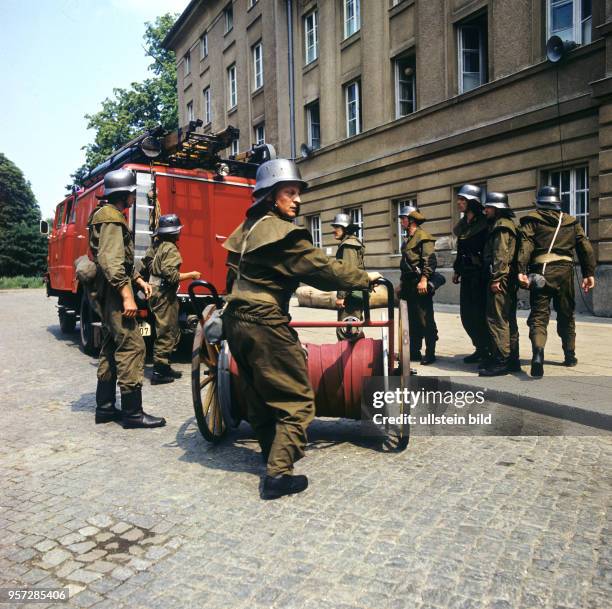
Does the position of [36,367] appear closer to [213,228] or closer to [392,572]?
[213,228]

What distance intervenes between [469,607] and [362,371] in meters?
2.06

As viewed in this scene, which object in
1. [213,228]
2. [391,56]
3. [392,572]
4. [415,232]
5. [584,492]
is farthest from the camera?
[391,56]

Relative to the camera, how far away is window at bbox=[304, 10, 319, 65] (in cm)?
2083

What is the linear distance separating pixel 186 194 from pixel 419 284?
3.64 metres

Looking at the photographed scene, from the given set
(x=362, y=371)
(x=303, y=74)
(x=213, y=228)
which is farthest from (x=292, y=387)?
(x=303, y=74)

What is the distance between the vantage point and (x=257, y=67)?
25.7 meters

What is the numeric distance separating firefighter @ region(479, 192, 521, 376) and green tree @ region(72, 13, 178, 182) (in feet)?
119

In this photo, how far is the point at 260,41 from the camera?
81.9 ft

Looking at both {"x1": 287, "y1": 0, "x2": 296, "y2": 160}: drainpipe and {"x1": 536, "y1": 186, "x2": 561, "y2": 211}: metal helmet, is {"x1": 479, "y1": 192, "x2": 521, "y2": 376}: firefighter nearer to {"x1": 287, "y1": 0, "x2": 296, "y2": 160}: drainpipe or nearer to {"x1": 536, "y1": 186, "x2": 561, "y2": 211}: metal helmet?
{"x1": 536, "y1": 186, "x2": 561, "y2": 211}: metal helmet

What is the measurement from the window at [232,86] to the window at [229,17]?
1681 mm

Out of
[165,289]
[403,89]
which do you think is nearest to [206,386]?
[165,289]

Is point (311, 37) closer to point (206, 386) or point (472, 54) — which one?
point (472, 54)

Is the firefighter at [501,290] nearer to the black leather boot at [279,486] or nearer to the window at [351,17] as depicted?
the black leather boot at [279,486]

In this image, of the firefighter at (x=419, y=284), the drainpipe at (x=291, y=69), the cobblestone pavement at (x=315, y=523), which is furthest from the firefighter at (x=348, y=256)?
the drainpipe at (x=291, y=69)
